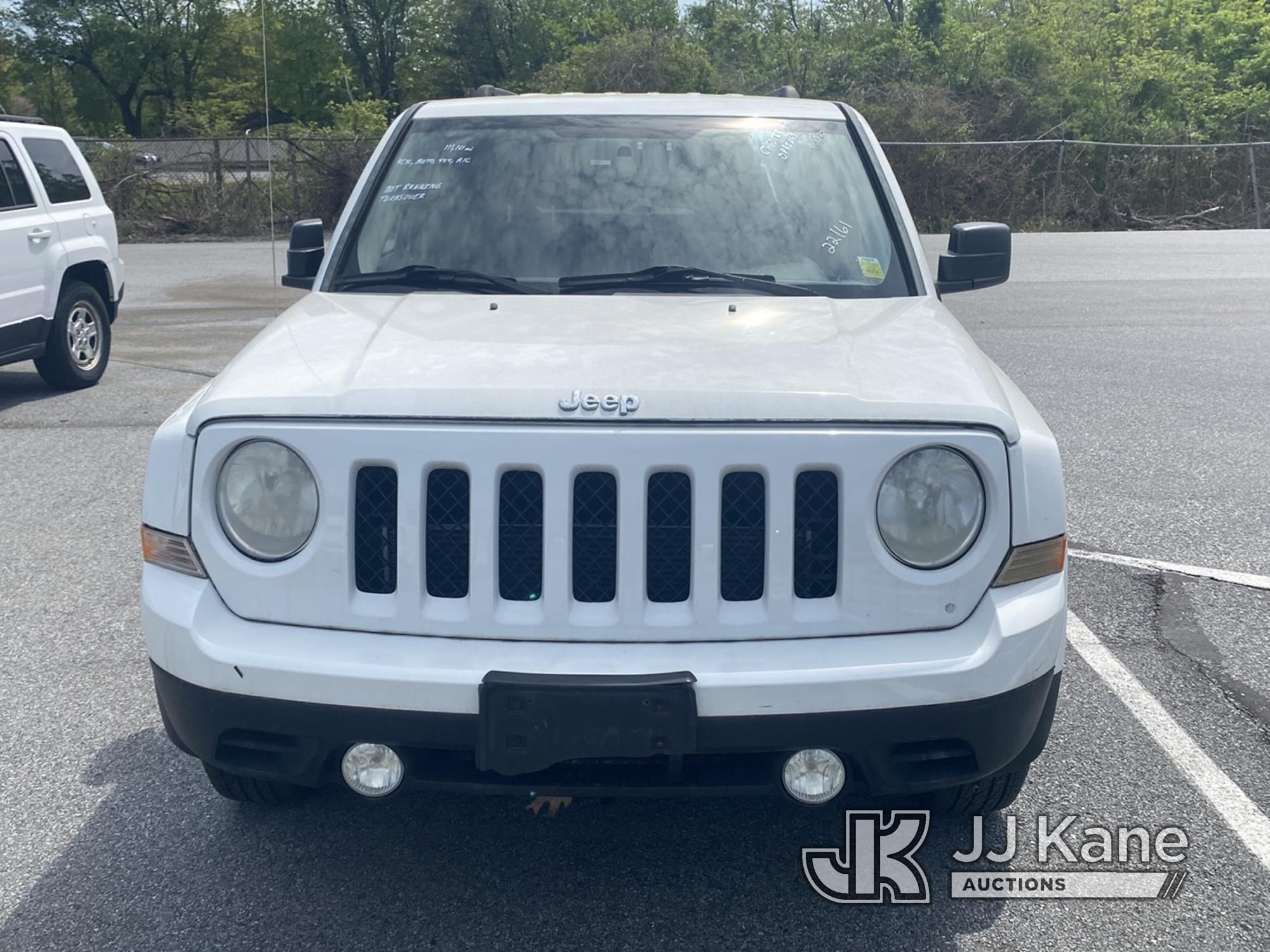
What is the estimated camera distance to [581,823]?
11.2 ft

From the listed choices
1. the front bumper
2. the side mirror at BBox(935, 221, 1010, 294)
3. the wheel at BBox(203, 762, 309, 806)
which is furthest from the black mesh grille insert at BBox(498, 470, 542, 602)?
the side mirror at BBox(935, 221, 1010, 294)

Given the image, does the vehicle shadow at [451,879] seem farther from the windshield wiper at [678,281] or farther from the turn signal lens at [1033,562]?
the windshield wiper at [678,281]

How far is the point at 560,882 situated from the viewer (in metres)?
3.14

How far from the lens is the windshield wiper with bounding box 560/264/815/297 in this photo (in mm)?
3795

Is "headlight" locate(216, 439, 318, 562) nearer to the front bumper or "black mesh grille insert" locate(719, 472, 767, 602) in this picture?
the front bumper

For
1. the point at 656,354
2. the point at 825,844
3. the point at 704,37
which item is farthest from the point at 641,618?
the point at 704,37

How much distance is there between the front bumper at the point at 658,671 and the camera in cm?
262

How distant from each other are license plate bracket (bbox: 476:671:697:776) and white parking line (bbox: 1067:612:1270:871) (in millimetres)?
1655

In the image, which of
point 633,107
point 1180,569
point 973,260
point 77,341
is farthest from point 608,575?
point 77,341

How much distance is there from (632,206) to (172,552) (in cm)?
188

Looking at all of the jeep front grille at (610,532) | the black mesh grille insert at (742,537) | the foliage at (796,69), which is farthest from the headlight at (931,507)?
the foliage at (796,69)

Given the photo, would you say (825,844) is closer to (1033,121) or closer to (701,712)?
(701,712)

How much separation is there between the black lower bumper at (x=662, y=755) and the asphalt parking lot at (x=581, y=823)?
423mm

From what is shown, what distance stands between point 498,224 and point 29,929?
2.32 m
